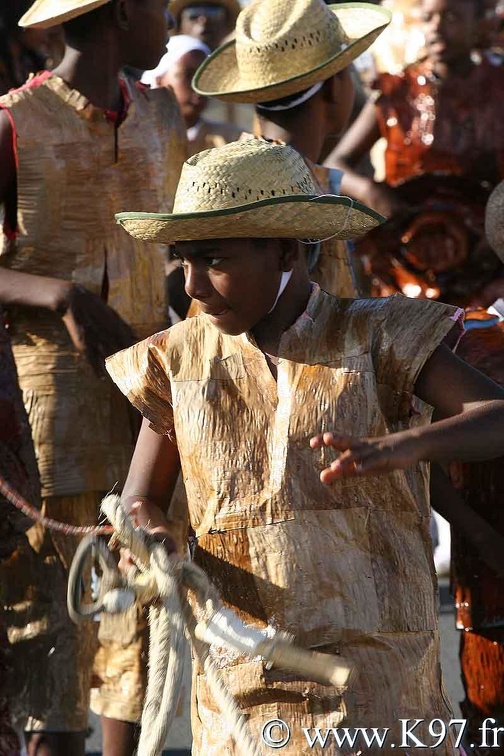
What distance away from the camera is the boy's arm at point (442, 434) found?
2.81 meters

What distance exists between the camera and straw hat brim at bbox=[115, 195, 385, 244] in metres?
3.06

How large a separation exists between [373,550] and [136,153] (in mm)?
1891

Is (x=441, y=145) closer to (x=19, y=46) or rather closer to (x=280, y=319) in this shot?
(x=19, y=46)

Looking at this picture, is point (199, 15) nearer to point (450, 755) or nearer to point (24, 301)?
point (24, 301)

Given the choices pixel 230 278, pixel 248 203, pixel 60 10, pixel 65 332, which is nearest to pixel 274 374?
pixel 230 278

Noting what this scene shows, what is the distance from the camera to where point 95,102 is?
4535 millimetres

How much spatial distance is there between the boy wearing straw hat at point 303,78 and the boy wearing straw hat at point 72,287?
287 millimetres

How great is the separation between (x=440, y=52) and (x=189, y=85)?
115 cm

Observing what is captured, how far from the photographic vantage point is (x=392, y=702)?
10.0ft

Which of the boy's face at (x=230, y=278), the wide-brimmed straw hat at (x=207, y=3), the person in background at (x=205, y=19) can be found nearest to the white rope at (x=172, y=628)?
the boy's face at (x=230, y=278)

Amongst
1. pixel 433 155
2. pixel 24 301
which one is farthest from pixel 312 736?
pixel 433 155

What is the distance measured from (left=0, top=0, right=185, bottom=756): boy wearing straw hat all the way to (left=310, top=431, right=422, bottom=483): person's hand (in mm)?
1597

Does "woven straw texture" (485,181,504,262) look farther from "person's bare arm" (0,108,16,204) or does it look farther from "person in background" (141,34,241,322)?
"person in background" (141,34,241,322)

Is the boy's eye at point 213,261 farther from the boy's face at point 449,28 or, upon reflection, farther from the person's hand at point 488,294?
the boy's face at point 449,28
